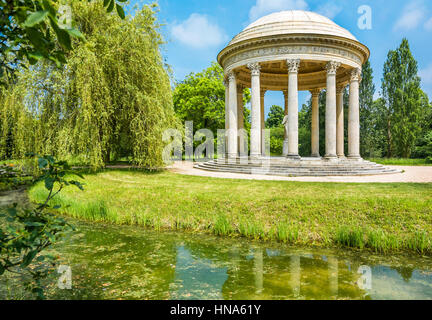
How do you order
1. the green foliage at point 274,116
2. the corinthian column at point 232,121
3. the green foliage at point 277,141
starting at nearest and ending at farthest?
the corinthian column at point 232,121 < the green foliage at point 277,141 < the green foliage at point 274,116

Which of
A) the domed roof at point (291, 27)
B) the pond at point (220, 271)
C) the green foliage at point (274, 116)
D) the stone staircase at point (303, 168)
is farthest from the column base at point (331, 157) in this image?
the green foliage at point (274, 116)

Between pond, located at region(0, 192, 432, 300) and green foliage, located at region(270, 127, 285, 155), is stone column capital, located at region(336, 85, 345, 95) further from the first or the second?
green foliage, located at region(270, 127, 285, 155)

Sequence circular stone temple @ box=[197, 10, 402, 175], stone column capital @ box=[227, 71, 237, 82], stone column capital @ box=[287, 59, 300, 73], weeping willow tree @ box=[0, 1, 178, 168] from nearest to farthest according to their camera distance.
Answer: weeping willow tree @ box=[0, 1, 178, 168] < circular stone temple @ box=[197, 10, 402, 175] < stone column capital @ box=[287, 59, 300, 73] < stone column capital @ box=[227, 71, 237, 82]

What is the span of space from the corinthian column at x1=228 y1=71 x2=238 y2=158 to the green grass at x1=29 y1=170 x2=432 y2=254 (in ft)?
37.3

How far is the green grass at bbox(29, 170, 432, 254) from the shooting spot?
28.8 feet

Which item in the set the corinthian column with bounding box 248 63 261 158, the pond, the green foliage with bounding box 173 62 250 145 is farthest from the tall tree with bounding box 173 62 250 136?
the pond

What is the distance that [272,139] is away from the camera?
5575 cm

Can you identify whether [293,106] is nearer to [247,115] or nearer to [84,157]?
[84,157]

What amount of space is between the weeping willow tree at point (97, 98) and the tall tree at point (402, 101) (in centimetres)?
3451

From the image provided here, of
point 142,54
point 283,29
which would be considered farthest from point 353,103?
point 142,54

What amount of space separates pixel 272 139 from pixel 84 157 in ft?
142

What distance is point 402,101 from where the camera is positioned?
130ft

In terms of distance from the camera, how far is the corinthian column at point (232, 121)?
83.5 ft

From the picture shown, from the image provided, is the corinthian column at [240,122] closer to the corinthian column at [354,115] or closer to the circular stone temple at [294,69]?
the circular stone temple at [294,69]
